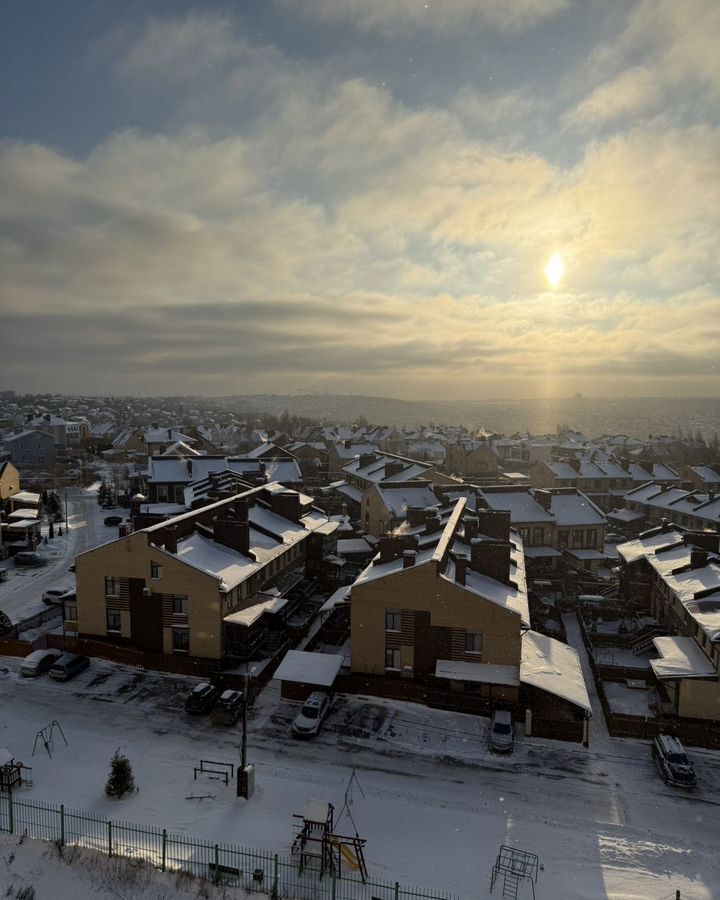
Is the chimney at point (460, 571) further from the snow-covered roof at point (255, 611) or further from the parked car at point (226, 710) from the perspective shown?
the parked car at point (226, 710)

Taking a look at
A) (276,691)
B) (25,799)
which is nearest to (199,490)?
(276,691)

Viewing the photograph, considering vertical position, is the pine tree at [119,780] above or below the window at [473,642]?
below

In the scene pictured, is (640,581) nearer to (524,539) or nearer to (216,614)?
(524,539)

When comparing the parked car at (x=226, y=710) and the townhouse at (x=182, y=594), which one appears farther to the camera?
the townhouse at (x=182, y=594)

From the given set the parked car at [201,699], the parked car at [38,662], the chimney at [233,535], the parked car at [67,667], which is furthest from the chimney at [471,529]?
the parked car at [38,662]

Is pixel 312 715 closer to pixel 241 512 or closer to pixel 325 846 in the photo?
pixel 325 846

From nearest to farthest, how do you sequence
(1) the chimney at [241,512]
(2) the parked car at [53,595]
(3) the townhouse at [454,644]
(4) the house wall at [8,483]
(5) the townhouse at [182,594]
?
(3) the townhouse at [454,644] → (5) the townhouse at [182,594] → (1) the chimney at [241,512] → (2) the parked car at [53,595] → (4) the house wall at [8,483]
